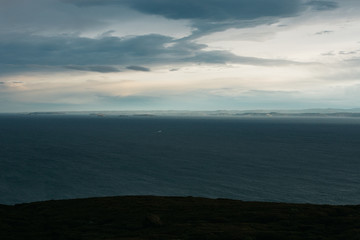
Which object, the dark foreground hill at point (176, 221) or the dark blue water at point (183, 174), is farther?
the dark blue water at point (183, 174)

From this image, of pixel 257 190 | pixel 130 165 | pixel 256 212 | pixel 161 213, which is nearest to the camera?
pixel 256 212

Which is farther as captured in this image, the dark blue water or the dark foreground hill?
the dark blue water

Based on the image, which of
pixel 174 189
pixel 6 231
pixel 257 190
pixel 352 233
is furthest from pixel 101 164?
pixel 352 233

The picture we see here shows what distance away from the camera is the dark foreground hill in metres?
26.2

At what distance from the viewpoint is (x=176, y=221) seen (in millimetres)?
33031

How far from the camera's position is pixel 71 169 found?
113 meters

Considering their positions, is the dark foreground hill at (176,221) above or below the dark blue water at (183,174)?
above

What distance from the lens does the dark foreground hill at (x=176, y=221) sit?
26234 millimetres

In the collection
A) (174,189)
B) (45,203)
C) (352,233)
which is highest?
(352,233)

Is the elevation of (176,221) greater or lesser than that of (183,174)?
greater

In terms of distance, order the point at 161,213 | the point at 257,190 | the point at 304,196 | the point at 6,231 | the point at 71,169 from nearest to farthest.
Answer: the point at 6,231, the point at 161,213, the point at 304,196, the point at 257,190, the point at 71,169

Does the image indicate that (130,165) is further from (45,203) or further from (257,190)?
(45,203)

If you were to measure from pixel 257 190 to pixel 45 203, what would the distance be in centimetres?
5895

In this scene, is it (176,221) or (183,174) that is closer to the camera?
(176,221)
